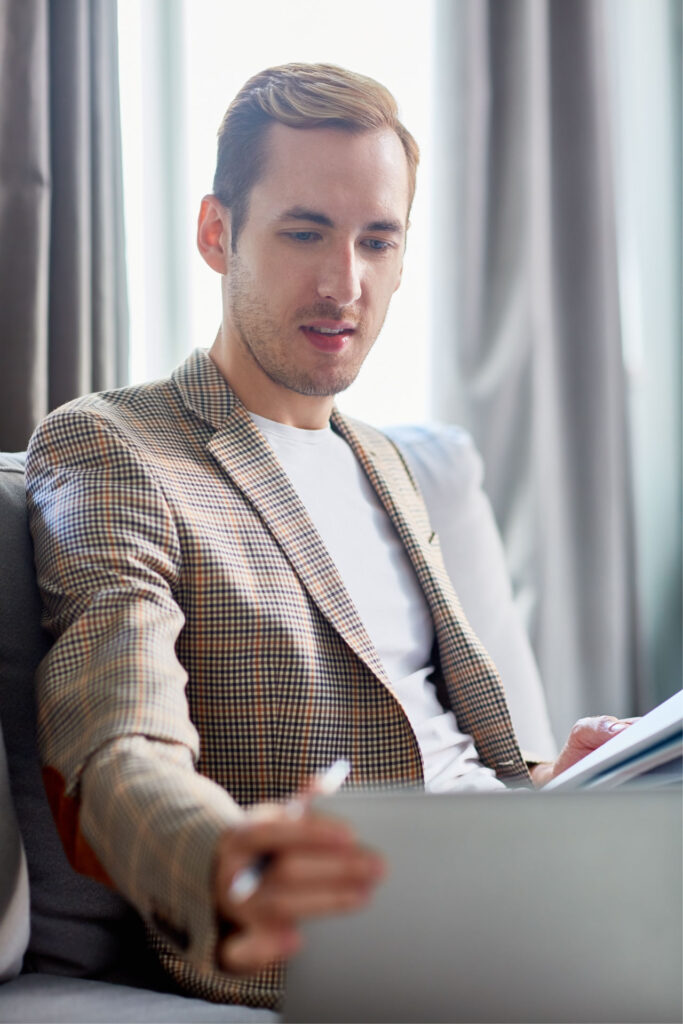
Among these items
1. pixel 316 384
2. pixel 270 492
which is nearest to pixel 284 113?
pixel 316 384

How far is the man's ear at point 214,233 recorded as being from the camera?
131cm

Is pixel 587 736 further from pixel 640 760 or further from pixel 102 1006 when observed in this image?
pixel 102 1006

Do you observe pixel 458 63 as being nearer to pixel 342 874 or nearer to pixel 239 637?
pixel 239 637

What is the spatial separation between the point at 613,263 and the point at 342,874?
73.8 inches

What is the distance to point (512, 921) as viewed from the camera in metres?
0.55

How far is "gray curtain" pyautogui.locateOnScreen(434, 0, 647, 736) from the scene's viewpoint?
6.89ft

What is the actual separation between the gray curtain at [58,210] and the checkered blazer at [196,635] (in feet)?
1.52

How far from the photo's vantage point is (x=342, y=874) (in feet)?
1.57

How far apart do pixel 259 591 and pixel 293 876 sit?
1.87 ft

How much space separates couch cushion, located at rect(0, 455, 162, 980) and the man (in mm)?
54

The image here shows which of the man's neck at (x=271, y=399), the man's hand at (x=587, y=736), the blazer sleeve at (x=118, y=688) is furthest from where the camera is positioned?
the man's neck at (x=271, y=399)

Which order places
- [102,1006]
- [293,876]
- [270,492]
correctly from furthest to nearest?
[270,492], [102,1006], [293,876]

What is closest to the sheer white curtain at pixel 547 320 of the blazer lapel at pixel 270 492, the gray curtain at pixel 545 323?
the gray curtain at pixel 545 323

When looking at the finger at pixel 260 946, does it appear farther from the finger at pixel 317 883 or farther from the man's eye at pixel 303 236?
→ the man's eye at pixel 303 236
